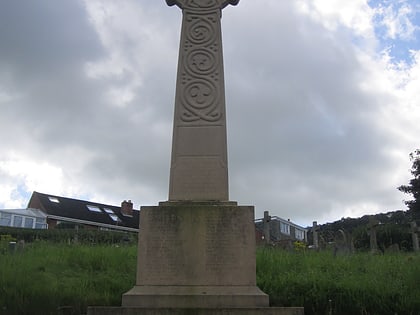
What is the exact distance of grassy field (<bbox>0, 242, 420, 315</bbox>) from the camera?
21.2 ft

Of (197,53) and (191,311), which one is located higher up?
(197,53)

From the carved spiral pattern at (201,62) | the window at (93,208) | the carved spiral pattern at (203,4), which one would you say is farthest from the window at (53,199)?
the carved spiral pattern at (201,62)

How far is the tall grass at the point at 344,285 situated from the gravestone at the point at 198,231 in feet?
4.83

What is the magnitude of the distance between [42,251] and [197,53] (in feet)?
19.5

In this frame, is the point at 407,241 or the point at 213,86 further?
the point at 407,241

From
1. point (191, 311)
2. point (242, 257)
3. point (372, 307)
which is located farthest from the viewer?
point (372, 307)

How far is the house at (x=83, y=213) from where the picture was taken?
136 ft

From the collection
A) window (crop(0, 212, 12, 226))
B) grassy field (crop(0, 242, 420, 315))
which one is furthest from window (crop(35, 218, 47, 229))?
grassy field (crop(0, 242, 420, 315))

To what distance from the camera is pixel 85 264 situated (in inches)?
368

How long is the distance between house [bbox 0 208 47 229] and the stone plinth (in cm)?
3690

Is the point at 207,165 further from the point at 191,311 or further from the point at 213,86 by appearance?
the point at 191,311

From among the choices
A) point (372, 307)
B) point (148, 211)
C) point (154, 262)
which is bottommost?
point (372, 307)

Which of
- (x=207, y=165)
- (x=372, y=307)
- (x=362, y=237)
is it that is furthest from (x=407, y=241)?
(x=207, y=165)

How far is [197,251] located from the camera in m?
5.87
